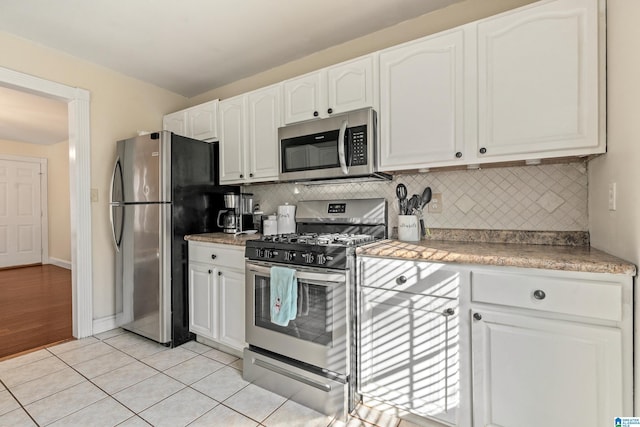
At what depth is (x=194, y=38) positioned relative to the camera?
2434 mm

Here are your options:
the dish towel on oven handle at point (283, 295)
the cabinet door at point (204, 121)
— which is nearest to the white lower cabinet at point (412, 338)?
the dish towel on oven handle at point (283, 295)

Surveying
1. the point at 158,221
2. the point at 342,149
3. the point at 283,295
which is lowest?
the point at 283,295

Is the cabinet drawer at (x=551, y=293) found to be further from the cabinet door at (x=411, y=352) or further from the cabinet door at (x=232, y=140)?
the cabinet door at (x=232, y=140)

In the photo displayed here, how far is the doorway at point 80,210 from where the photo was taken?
2.72 meters

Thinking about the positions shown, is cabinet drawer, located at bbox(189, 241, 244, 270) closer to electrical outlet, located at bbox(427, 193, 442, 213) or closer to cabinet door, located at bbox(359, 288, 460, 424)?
cabinet door, located at bbox(359, 288, 460, 424)

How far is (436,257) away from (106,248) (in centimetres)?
302

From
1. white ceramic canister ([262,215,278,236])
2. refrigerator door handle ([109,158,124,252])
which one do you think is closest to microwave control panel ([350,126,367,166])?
white ceramic canister ([262,215,278,236])

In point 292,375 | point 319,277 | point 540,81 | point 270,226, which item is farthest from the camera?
point 270,226

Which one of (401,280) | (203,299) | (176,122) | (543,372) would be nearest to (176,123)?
(176,122)

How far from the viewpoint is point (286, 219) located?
104 inches

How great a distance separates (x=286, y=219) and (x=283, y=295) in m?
0.91

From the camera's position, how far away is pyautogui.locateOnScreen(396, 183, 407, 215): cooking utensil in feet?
7.03

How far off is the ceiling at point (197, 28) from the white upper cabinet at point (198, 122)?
378 millimetres

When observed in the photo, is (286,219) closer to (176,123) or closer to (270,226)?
(270,226)
